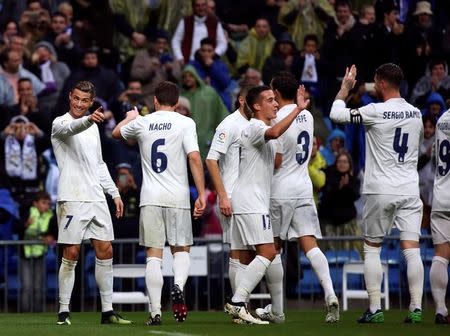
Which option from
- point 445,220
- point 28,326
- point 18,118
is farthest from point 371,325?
point 18,118

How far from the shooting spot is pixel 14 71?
24.7m

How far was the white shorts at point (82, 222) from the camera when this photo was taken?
15.5 m

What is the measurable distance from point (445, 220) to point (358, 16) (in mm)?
11630

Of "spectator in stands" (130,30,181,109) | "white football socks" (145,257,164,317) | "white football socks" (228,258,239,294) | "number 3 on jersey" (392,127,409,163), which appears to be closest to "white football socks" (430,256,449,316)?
"number 3 on jersey" (392,127,409,163)

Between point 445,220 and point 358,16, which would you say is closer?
point 445,220

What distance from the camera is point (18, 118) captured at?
23.5m

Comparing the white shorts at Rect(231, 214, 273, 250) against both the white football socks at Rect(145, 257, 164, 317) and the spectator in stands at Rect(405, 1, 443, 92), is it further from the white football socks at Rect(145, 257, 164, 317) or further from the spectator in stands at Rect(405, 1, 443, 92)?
the spectator in stands at Rect(405, 1, 443, 92)

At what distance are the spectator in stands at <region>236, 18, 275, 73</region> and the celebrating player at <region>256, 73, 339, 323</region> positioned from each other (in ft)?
33.6

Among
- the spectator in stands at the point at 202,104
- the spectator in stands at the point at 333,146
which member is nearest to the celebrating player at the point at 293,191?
the spectator in stands at the point at 333,146

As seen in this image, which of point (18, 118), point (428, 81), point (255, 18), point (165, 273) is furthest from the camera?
point (255, 18)

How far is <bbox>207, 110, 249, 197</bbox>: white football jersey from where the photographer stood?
16.2 metres

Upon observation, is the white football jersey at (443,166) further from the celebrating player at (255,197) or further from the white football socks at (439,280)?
the celebrating player at (255,197)

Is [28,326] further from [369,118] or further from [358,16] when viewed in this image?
[358,16]

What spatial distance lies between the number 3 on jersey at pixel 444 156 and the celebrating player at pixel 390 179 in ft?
0.95
